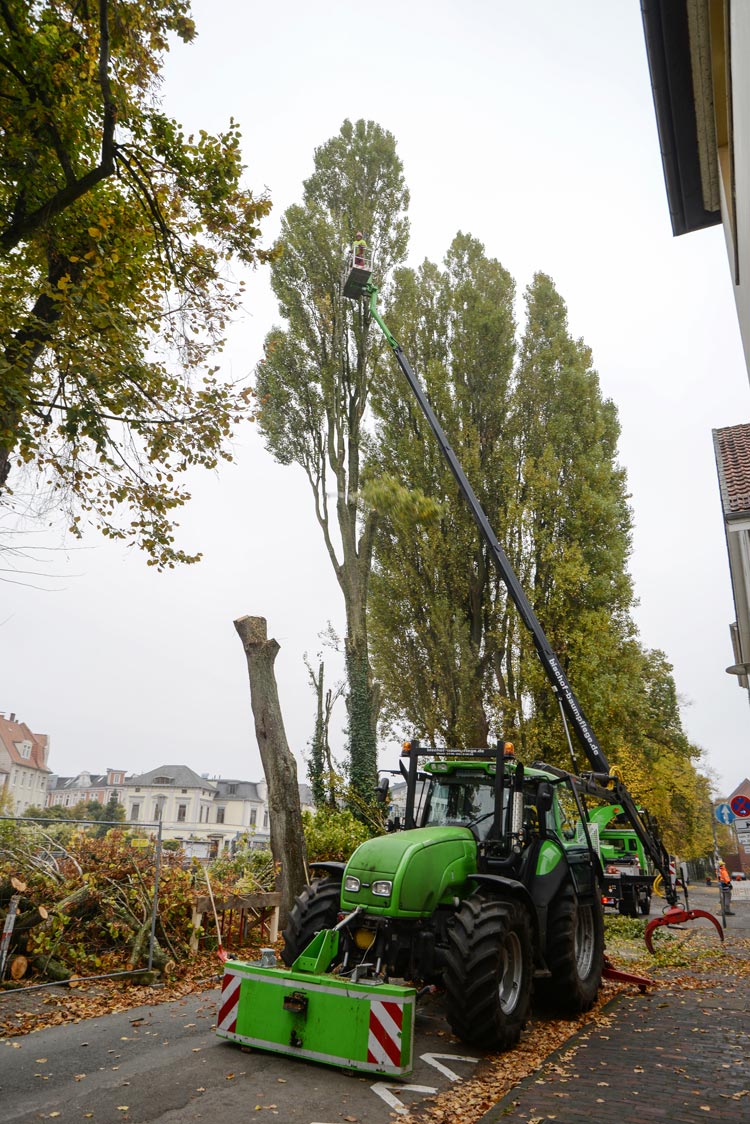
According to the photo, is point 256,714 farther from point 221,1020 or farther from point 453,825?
point 221,1020

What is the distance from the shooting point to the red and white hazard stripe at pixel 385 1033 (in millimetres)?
5020

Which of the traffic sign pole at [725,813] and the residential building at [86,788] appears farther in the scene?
the residential building at [86,788]

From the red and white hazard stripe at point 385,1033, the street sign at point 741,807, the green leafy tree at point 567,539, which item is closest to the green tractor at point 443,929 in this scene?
the red and white hazard stripe at point 385,1033

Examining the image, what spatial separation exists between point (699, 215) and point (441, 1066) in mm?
7383

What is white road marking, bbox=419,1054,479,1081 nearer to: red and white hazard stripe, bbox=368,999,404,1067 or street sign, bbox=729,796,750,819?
red and white hazard stripe, bbox=368,999,404,1067

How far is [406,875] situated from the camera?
607cm

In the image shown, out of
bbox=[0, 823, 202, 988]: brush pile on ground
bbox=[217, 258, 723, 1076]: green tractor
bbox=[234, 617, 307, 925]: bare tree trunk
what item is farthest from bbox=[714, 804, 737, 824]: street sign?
bbox=[0, 823, 202, 988]: brush pile on ground

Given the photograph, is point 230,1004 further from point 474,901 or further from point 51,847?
point 51,847

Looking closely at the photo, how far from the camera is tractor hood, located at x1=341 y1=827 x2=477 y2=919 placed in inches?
237

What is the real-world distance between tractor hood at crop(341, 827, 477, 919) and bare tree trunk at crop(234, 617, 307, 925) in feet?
13.0

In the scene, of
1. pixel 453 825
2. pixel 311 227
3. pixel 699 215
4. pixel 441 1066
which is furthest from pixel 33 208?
pixel 311 227

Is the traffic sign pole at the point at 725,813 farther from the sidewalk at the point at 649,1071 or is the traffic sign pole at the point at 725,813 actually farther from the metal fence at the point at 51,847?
the metal fence at the point at 51,847

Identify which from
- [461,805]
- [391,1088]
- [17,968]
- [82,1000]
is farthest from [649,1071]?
[17,968]

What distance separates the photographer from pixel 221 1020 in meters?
5.70
